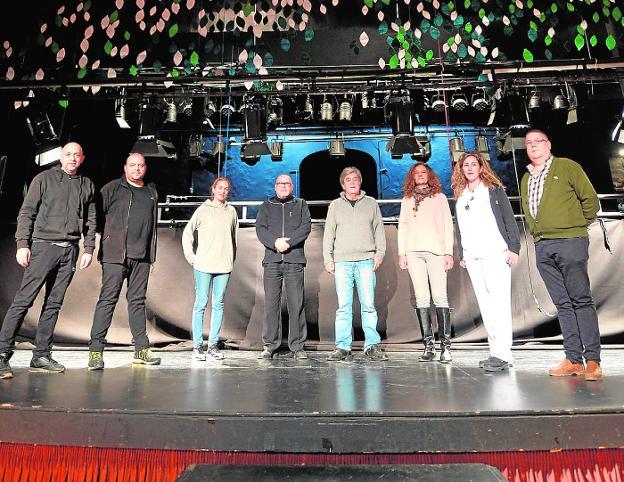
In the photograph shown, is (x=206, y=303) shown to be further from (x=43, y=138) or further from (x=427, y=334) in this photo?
(x=43, y=138)

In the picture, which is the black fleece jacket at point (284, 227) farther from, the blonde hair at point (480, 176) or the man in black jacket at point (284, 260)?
the blonde hair at point (480, 176)

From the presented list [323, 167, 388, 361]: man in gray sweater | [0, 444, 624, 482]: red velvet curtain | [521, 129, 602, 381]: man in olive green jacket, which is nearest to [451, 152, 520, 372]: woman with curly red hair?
[521, 129, 602, 381]: man in olive green jacket

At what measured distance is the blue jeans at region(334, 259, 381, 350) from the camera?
12.6 feet

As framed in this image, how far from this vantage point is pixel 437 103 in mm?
6645

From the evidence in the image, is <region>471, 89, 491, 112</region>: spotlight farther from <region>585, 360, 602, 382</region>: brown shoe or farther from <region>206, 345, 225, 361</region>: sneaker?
<region>206, 345, 225, 361</region>: sneaker

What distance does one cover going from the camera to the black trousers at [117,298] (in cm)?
331

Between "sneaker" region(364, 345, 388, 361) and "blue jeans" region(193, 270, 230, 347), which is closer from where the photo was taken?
"sneaker" region(364, 345, 388, 361)

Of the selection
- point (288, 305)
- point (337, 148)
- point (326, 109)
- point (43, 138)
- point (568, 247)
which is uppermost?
point (326, 109)

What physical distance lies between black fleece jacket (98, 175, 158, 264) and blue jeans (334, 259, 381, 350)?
5.35 ft

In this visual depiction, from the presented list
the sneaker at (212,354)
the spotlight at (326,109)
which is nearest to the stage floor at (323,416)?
the sneaker at (212,354)

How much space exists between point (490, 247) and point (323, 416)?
2.02 m

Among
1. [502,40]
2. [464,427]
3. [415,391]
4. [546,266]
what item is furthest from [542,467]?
[502,40]

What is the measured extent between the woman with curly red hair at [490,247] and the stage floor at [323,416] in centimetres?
69

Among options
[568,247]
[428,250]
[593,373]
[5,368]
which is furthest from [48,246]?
[593,373]
